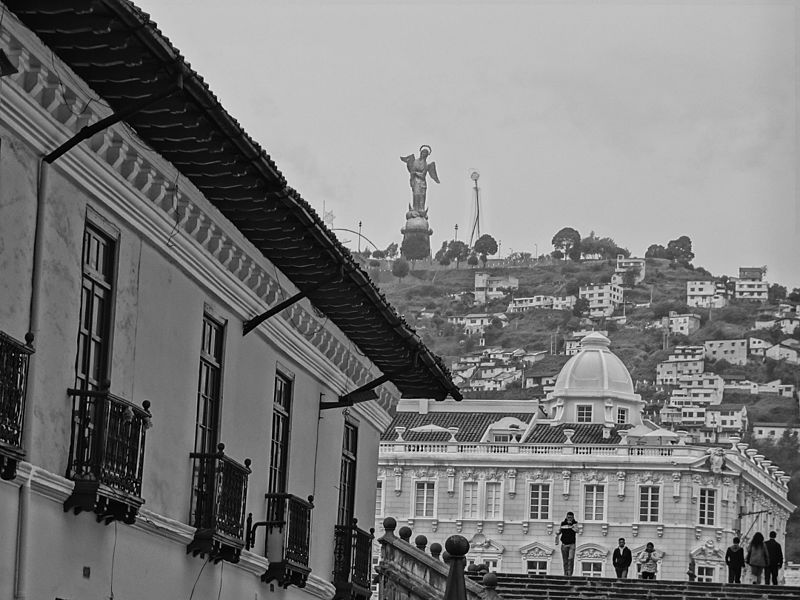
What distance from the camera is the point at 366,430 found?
2531 centimetres

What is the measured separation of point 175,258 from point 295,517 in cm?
447

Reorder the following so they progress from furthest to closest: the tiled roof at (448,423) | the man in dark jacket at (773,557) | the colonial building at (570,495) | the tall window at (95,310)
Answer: the tiled roof at (448,423), the colonial building at (570,495), the man in dark jacket at (773,557), the tall window at (95,310)

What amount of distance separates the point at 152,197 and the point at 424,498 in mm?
88253

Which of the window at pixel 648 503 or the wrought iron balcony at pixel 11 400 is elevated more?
the window at pixel 648 503

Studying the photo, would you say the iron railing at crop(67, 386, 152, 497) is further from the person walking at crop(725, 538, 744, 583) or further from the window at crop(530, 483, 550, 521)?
the window at crop(530, 483, 550, 521)

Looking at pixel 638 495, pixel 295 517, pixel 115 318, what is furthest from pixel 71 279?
pixel 638 495

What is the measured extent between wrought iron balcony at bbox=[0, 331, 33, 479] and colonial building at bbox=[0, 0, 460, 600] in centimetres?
2

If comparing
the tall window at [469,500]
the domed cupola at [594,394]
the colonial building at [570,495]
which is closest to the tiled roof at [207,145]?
the colonial building at [570,495]

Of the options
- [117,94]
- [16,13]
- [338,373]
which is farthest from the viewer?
[338,373]

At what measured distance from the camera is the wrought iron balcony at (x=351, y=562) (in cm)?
2291

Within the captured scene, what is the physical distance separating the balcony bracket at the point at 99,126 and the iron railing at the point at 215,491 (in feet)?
13.3

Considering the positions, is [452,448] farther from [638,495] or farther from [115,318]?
[115,318]

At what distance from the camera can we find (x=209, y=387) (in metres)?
17.5

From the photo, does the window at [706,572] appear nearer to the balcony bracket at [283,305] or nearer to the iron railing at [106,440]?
the balcony bracket at [283,305]
